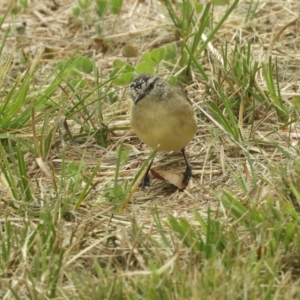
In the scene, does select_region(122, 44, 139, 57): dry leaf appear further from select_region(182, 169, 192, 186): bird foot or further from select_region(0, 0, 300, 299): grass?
select_region(182, 169, 192, 186): bird foot

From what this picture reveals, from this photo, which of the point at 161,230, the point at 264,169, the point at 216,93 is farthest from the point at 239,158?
the point at 161,230

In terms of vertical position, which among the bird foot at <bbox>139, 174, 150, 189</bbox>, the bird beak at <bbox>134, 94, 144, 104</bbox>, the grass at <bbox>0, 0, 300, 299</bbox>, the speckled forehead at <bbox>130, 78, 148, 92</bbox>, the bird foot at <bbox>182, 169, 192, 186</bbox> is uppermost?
the speckled forehead at <bbox>130, 78, 148, 92</bbox>

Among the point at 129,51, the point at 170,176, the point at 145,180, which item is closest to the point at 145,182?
the point at 145,180

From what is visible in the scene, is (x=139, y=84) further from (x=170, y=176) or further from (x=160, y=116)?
(x=170, y=176)

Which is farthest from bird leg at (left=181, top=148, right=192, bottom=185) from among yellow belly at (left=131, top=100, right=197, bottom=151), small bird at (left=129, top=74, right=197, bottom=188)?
yellow belly at (left=131, top=100, right=197, bottom=151)

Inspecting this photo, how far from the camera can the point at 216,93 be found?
18.6ft

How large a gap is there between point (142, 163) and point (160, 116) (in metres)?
0.46

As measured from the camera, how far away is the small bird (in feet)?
16.3

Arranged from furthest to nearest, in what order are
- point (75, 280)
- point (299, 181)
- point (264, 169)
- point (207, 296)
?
point (264, 169)
point (299, 181)
point (75, 280)
point (207, 296)

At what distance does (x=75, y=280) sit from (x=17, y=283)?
0.26m

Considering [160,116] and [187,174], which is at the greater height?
[160,116]

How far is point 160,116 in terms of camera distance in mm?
4992

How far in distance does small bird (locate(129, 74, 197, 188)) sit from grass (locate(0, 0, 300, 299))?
190mm

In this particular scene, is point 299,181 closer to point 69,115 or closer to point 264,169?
point 264,169
